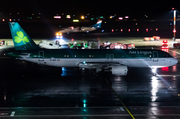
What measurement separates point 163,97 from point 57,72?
2018 centimetres

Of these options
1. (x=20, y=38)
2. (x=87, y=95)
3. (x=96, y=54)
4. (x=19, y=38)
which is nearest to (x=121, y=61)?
(x=96, y=54)

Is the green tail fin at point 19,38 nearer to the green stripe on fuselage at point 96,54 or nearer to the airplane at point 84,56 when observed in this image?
the airplane at point 84,56

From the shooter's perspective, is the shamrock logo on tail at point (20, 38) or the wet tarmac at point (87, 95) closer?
the wet tarmac at point (87, 95)

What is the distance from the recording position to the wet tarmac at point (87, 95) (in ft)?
74.6

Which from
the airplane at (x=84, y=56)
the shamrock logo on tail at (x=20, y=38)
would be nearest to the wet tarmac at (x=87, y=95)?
the airplane at (x=84, y=56)

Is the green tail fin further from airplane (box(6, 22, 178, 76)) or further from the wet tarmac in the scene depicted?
the wet tarmac

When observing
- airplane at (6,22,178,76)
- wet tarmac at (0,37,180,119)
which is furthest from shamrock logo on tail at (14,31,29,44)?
wet tarmac at (0,37,180,119)

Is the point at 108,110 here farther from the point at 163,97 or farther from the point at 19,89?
the point at 19,89

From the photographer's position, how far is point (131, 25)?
550 feet

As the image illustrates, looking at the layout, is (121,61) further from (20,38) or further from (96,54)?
(20,38)

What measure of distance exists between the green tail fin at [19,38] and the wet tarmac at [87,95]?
181 inches

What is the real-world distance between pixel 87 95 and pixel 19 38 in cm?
1795

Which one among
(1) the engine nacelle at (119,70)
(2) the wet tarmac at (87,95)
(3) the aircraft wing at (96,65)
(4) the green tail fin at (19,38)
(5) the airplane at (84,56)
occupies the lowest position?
(2) the wet tarmac at (87,95)

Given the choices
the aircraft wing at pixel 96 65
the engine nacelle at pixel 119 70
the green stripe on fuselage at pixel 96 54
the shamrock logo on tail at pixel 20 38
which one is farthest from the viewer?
the shamrock logo on tail at pixel 20 38
